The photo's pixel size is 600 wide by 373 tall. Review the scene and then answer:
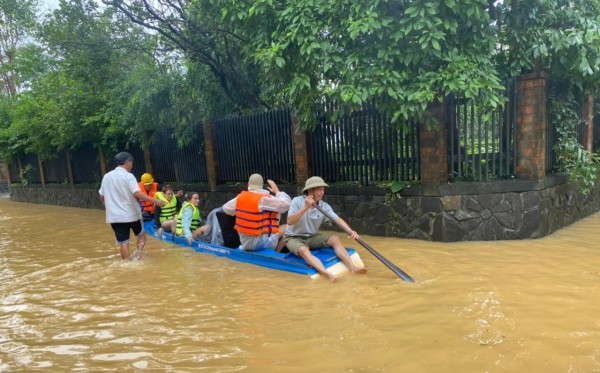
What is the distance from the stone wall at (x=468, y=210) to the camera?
689 centimetres

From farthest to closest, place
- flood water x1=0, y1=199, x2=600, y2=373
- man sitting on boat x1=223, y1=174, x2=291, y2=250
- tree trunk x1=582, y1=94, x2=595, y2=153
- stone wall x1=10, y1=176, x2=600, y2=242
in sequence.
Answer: tree trunk x1=582, y1=94, x2=595, y2=153
stone wall x1=10, y1=176, x2=600, y2=242
man sitting on boat x1=223, y1=174, x2=291, y2=250
flood water x1=0, y1=199, x2=600, y2=373

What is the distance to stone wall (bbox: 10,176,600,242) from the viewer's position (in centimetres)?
689

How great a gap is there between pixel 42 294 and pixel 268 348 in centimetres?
354

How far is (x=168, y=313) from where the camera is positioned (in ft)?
14.7

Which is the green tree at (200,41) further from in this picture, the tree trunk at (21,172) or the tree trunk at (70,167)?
the tree trunk at (21,172)

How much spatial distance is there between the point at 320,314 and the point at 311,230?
177cm

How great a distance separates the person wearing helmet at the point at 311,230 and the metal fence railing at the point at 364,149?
2440mm

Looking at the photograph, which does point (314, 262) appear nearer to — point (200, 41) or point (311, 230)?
point (311, 230)

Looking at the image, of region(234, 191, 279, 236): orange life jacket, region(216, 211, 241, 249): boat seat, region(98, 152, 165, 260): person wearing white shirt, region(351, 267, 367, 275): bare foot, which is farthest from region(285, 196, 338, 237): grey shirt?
region(98, 152, 165, 260): person wearing white shirt

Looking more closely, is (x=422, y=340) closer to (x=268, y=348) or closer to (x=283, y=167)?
(x=268, y=348)

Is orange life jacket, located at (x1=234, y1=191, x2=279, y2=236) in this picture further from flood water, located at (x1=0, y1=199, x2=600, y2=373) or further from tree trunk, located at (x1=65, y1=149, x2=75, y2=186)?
tree trunk, located at (x1=65, y1=149, x2=75, y2=186)

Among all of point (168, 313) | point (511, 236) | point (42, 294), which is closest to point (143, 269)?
point (42, 294)

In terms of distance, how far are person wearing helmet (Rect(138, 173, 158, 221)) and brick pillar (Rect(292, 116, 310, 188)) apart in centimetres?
304

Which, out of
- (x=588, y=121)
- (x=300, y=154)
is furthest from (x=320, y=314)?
(x=588, y=121)
